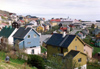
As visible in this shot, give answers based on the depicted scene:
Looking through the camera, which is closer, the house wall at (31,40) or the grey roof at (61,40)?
the grey roof at (61,40)

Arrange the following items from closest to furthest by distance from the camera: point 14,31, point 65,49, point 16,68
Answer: point 16,68 < point 65,49 < point 14,31

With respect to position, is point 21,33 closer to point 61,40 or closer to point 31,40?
point 31,40

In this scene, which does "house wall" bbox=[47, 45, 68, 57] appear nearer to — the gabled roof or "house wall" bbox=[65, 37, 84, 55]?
"house wall" bbox=[65, 37, 84, 55]

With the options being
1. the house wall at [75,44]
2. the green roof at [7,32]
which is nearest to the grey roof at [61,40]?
the house wall at [75,44]

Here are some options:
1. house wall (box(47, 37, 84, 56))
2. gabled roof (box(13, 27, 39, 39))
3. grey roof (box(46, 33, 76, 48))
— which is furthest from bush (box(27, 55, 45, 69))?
gabled roof (box(13, 27, 39, 39))

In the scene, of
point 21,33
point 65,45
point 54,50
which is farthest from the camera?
point 21,33

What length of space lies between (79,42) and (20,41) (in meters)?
15.4

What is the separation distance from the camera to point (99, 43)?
186 feet

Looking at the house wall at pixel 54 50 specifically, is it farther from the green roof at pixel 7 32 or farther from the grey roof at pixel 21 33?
the green roof at pixel 7 32

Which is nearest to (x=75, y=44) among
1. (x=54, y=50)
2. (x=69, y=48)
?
(x=69, y=48)

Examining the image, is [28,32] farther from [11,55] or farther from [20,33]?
[11,55]

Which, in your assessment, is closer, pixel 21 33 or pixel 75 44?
pixel 75 44

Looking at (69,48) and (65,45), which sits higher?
(65,45)

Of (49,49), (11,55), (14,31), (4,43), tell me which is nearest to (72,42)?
(49,49)
